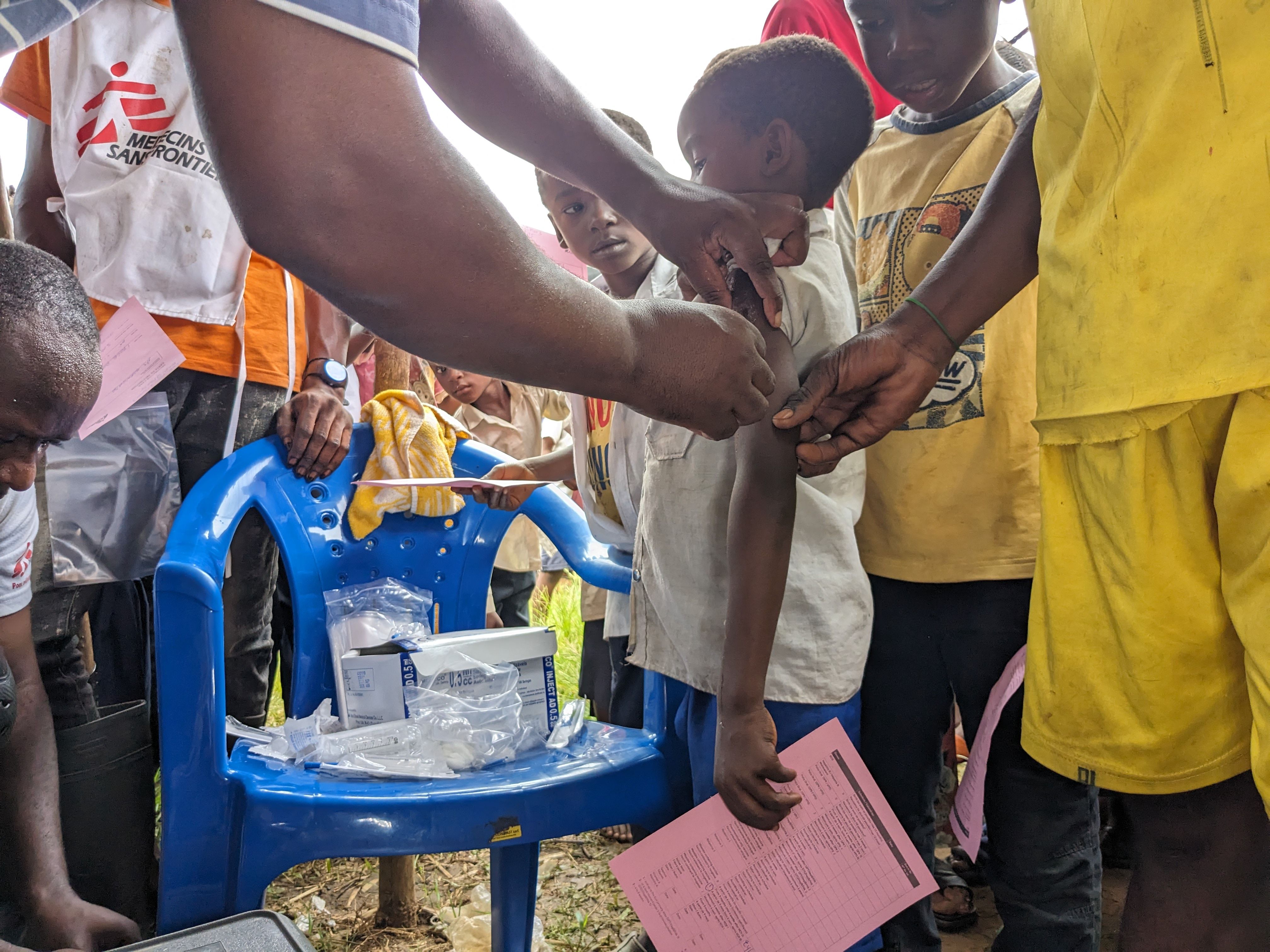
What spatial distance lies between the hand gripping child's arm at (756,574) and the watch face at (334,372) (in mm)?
986

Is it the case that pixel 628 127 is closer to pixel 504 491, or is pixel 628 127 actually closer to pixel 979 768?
pixel 504 491

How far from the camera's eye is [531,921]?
1.18m

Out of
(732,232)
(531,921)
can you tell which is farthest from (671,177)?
(531,921)

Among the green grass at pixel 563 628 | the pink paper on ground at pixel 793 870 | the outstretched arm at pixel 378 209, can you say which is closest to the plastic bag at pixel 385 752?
the pink paper on ground at pixel 793 870

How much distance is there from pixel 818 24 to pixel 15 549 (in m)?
1.88

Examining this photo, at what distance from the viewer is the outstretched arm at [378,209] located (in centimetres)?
48

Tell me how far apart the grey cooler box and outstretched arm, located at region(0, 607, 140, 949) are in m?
0.27

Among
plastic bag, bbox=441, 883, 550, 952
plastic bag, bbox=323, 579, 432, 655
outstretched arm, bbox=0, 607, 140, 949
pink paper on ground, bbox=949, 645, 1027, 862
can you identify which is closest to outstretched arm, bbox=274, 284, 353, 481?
plastic bag, bbox=323, 579, 432, 655

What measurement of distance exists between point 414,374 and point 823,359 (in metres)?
3.09

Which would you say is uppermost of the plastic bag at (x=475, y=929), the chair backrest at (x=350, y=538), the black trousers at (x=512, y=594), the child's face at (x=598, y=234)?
the child's face at (x=598, y=234)

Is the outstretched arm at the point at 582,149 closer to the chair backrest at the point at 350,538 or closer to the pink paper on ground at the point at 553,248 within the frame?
the chair backrest at the point at 350,538

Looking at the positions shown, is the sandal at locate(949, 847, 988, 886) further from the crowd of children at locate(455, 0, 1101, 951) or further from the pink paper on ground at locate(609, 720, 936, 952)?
the pink paper on ground at locate(609, 720, 936, 952)

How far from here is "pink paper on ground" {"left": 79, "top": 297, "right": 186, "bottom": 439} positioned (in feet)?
4.01

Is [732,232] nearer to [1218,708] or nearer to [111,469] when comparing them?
[1218,708]
